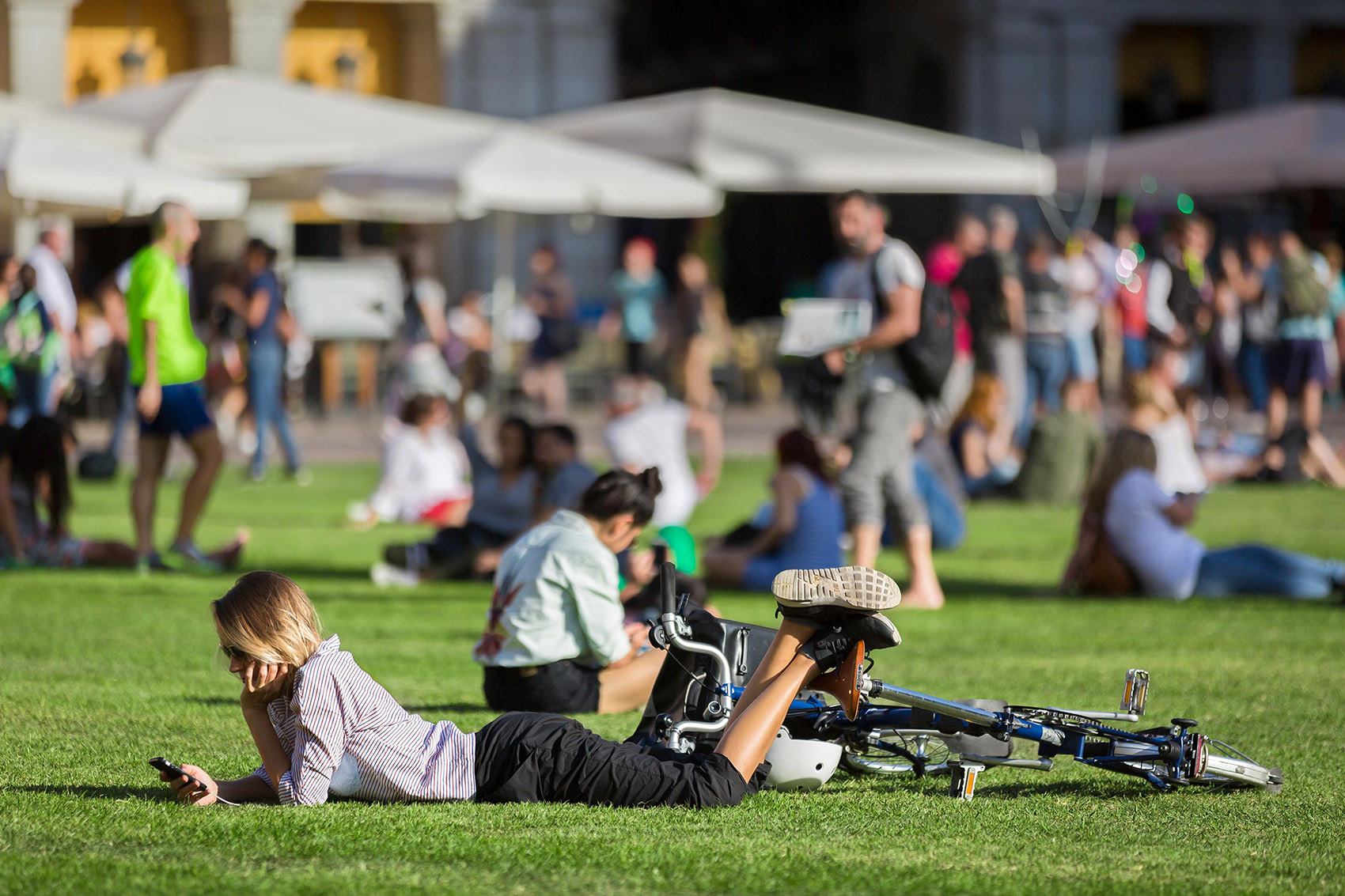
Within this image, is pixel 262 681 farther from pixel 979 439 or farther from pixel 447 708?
pixel 979 439

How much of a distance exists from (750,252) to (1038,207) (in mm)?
5270

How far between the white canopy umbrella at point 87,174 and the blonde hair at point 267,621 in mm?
8132

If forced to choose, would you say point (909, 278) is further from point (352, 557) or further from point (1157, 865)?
point (1157, 865)

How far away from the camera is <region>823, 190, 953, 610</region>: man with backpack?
9.28 meters

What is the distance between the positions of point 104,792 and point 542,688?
174cm

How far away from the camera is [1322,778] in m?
5.64

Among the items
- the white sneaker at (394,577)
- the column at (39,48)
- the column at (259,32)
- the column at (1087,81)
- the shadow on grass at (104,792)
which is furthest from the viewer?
the column at (1087,81)

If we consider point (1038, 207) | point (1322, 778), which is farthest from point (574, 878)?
point (1038, 207)

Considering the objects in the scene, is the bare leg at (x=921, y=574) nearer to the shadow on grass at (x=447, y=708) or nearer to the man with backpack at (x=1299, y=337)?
the shadow on grass at (x=447, y=708)

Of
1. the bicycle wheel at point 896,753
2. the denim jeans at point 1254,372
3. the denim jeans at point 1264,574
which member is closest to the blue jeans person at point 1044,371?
the denim jeans at point 1254,372

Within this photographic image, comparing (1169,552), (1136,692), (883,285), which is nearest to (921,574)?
(1169,552)

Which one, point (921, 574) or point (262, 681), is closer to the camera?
point (262, 681)

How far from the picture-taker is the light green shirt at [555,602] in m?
6.40

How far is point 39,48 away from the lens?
24172mm
